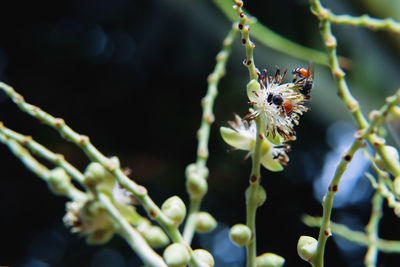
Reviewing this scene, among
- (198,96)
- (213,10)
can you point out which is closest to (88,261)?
(198,96)

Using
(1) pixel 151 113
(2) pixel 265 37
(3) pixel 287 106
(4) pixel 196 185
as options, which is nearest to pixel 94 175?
(4) pixel 196 185

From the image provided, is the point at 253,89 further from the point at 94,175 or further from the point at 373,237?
the point at 373,237

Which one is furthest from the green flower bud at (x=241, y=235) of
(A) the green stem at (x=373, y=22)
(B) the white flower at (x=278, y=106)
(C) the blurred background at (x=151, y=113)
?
(C) the blurred background at (x=151, y=113)

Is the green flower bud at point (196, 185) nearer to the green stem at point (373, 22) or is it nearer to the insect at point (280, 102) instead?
the insect at point (280, 102)

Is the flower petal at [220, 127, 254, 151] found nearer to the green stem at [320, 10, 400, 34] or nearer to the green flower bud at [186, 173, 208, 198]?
the green flower bud at [186, 173, 208, 198]

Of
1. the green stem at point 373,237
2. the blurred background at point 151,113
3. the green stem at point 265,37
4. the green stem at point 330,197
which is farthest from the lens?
the blurred background at point 151,113

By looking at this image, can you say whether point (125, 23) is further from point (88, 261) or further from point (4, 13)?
point (88, 261)

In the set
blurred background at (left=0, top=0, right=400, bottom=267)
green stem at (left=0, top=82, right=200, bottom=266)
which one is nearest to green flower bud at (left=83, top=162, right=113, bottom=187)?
green stem at (left=0, top=82, right=200, bottom=266)
